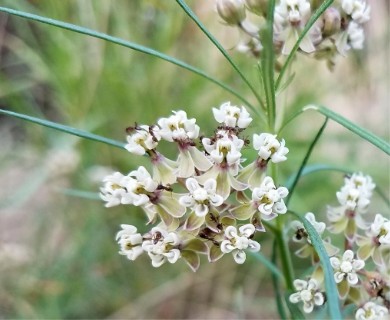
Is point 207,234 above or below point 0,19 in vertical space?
above

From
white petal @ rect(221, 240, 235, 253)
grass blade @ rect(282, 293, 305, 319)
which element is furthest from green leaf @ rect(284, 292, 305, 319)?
white petal @ rect(221, 240, 235, 253)

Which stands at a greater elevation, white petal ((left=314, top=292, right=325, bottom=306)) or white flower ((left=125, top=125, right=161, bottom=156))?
white flower ((left=125, top=125, right=161, bottom=156))

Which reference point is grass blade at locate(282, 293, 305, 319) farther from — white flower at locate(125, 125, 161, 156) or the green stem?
white flower at locate(125, 125, 161, 156)

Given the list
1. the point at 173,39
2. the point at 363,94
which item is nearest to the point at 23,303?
the point at 173,39

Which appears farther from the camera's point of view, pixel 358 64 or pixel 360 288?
pixel 358 64

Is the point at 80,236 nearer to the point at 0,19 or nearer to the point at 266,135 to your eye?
the point at 0,19

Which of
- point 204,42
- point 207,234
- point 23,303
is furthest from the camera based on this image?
point 204,42

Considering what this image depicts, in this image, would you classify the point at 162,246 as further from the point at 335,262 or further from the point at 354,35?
the point at 354,35

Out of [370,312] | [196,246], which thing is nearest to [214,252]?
[196,246]
